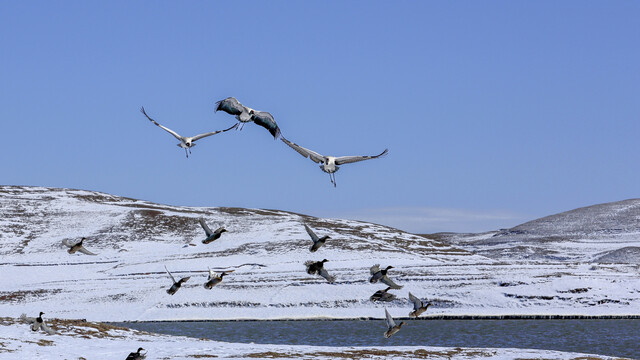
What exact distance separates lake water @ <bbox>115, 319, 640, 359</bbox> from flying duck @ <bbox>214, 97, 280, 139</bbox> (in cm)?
2803

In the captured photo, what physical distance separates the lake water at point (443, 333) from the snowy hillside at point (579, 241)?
6238cm

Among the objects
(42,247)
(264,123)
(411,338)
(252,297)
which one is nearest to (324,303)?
(252,297)

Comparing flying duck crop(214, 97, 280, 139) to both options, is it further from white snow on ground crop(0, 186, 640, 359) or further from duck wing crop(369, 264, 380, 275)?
white snow on ground crop(0, 186, 640, 359)

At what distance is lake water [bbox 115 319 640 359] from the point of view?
43.4 m

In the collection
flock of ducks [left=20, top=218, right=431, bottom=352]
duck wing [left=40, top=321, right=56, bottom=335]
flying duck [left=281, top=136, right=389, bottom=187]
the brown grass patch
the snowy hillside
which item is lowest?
the brown grass patch

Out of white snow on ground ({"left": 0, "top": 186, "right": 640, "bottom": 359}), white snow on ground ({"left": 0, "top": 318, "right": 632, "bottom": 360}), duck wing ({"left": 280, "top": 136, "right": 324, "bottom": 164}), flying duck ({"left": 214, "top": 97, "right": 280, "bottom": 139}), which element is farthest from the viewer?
white snow on ground ({"left": 0, "top": 186, "right": 640, "bottom": 359})

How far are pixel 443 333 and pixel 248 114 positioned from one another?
3424 centimetres

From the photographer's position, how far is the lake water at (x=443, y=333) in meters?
43.4

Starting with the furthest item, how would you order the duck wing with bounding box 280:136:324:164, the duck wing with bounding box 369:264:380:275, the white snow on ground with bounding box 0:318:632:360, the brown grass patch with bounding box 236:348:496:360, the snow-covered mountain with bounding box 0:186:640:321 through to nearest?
the snow-covered mountain with bounding box 0:186:640:321, the brown grass patch with bounding box 236:348:496:360, the white snow on ground with bounding box 0:318:632:360, the duck wing with bounding box 369:264:380:275, the duck wing with bounding box 280:136:324:164

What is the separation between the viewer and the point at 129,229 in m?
114

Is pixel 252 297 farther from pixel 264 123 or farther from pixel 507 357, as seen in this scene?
pixel 264 123

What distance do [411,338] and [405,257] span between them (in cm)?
4280

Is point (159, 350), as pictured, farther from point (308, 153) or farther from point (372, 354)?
point (308, 153)

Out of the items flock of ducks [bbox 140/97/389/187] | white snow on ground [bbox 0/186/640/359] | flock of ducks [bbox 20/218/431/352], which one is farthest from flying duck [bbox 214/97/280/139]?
white snow on ground [bbox 0/186/640/359]
